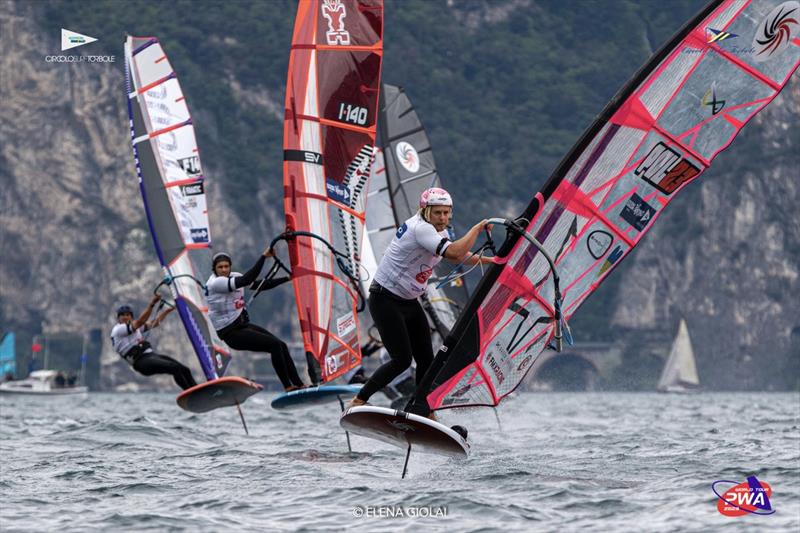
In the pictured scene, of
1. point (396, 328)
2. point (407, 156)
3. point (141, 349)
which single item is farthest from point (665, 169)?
point (407, 156)

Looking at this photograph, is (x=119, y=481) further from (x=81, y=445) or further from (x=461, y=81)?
(x=461, y=81)

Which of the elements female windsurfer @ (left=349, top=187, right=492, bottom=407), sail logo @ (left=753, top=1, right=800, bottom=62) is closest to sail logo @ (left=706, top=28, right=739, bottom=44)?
sail logo @ (left=753, top=1, right=800, bottom=62)

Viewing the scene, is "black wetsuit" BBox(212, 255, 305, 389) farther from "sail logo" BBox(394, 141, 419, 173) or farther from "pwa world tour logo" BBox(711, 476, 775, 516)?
"sail logo" BBox(394, 141, 419, 173)

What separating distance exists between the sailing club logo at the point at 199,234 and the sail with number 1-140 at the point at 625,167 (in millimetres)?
8731

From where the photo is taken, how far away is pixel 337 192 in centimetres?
1590

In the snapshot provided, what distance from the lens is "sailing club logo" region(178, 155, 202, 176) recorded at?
18.7m

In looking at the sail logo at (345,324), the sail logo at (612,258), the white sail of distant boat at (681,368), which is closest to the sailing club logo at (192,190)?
the sail logo at (345,324)

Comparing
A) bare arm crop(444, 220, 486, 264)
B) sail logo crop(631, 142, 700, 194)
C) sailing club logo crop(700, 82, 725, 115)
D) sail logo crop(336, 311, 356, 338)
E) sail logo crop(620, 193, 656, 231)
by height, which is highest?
sailing club logo crop(700, 82, 725, 115)

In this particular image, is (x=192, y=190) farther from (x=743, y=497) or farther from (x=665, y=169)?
(x=743, y=497)

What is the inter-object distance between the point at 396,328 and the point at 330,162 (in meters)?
6.27

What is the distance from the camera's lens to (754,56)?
10.4 meters

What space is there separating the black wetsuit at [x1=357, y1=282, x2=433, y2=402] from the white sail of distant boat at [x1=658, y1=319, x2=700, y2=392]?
303 ft

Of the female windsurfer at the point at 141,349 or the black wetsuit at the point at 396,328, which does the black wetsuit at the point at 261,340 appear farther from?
the black wetsuit at the point at 396,328

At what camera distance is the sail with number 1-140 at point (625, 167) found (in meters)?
10.2
